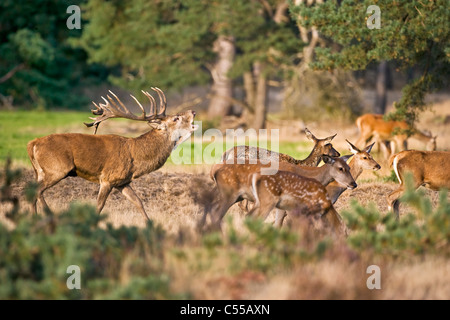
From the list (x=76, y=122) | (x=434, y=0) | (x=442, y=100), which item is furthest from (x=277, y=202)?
(x=442, y=100)

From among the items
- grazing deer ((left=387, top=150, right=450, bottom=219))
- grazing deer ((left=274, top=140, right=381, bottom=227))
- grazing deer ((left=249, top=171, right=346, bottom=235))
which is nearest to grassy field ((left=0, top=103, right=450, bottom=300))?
grazing deer ((left=249, top=171, right=346, bottom=235))

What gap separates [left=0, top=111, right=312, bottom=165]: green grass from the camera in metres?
16.9

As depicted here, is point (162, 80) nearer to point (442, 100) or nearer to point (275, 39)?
point (275, 39)

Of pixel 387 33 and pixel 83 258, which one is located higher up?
pixel 387 33

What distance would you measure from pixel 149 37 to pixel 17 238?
16842 millimetres

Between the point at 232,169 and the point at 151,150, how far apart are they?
189 cm

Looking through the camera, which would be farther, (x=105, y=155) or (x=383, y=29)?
(x=383, y=29)

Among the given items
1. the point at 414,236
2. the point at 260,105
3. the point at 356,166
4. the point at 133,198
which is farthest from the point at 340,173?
the point at 260,105

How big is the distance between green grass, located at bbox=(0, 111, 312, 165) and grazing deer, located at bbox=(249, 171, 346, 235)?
534 centimetres

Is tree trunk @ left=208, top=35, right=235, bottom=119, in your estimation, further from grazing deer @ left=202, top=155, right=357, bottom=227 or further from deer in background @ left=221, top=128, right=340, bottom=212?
grazing deer @ left=202, top=155, right=357, bottom=227

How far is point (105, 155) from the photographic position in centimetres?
991

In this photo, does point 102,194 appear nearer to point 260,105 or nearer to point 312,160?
point 312,160

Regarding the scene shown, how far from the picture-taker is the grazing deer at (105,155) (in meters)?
9.63

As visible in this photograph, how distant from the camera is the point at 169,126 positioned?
10.6 meters
